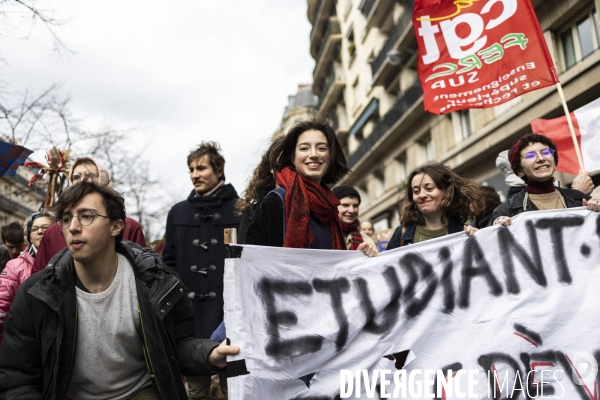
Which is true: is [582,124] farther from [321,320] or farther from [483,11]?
[321,320]

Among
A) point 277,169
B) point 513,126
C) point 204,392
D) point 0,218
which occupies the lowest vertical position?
point 204,392

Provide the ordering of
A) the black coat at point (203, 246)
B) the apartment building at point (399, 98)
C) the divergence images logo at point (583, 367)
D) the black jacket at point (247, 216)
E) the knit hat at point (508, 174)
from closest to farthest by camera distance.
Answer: the divergence images logo at point (583, 367), the black jacket at point (247, 216), the black coat at point (203, 246), the knit hat at point (508, 174), the apartment building at point (399, 98)

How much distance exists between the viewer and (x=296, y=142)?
11.3 feet

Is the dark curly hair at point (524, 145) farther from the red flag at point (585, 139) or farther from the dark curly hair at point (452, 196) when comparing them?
the red flag at point (585, 139)

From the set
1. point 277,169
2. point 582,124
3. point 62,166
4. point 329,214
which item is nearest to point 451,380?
point 329,214

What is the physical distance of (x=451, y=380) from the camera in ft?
9.48

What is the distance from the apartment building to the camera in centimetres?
1134

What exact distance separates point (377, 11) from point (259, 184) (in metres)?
22.5

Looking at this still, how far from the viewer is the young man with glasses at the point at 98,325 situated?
2.45 meters

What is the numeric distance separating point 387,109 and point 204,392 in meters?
21.2

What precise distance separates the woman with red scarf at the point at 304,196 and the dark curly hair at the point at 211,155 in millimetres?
1261

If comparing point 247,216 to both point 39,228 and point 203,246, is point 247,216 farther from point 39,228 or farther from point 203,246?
point 39,228

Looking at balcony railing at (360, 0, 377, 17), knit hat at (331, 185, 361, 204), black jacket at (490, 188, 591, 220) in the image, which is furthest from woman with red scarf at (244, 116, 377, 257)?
balcony railing at (360, 0, 377, 17)

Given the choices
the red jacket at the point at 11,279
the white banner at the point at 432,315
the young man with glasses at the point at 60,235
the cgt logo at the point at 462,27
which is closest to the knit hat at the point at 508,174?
the cgt logo at the point at 462,27
